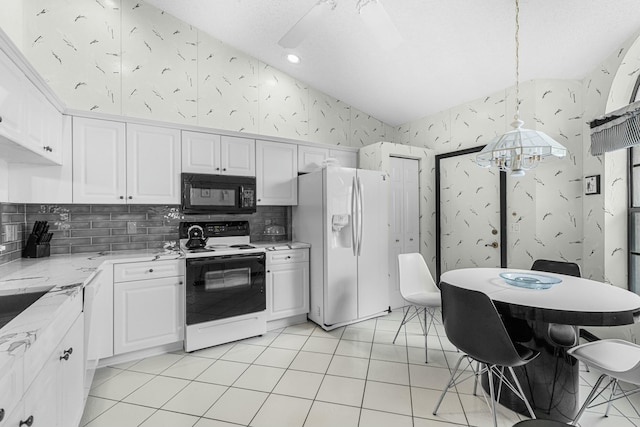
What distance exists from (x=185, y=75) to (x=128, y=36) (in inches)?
22.9

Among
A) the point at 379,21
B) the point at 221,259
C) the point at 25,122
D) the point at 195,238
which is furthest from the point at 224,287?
the point at 379,21

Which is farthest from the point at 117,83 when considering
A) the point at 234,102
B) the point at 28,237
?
the point at 28,237

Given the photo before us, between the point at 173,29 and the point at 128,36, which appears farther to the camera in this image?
the point at 173,29

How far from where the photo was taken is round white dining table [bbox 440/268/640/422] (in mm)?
1516

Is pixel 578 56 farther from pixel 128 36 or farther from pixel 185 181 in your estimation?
pixel 128 36

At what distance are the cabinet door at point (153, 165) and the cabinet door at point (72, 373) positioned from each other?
1.42 meters

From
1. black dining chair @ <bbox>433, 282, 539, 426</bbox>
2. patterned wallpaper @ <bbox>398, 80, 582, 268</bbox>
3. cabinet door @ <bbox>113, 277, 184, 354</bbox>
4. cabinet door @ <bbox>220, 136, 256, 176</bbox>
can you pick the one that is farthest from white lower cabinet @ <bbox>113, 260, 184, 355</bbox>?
patterned wallpaper @ <bbox>398, 80, 582, 268</bbox>

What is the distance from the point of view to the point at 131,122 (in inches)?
108

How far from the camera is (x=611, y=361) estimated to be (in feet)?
5.24

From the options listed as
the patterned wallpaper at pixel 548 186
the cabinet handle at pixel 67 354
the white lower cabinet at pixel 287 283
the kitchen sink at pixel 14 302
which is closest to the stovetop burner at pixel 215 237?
the white lower cabinet at pixel 287 283

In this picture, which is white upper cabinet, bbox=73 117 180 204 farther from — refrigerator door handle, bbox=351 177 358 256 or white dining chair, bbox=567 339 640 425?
white dining chair, bbox=567 339 640 425

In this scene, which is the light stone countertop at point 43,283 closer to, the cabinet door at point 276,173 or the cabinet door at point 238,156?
the cabinet door at point 238,156

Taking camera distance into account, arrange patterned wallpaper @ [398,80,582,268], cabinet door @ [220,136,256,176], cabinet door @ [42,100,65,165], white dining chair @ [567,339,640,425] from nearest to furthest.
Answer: white dining chair @ [567,339,640,425]
cabinet door @ [42,100,65,165]
patterned wallpaper @ [398,80,582,268]
cabinet door @ [220,136,256,176]

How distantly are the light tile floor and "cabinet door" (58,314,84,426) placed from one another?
39 cm
